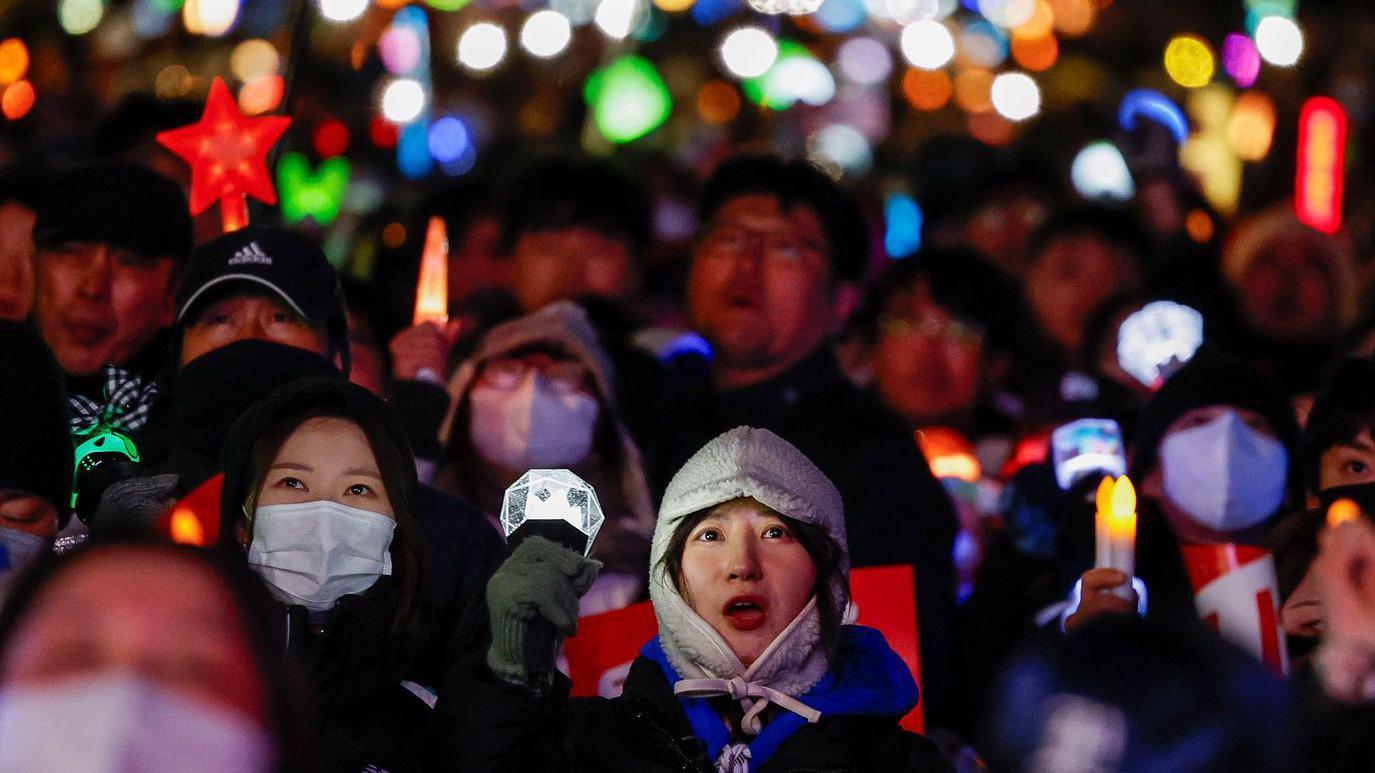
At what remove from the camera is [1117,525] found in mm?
4527

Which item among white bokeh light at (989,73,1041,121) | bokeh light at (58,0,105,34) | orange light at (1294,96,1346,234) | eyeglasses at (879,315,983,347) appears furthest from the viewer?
white bokeh light at (989,73,1041,121)

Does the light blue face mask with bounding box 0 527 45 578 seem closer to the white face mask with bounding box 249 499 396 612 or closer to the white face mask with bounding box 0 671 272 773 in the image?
the white face mask with bounding box 249 499 396 612

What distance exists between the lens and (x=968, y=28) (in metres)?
15.1

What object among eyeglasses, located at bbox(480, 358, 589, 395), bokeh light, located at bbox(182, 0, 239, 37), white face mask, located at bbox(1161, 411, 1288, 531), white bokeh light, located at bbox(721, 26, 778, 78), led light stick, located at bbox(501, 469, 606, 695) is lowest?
white face mask, located at bbox(1161, 411, 1288, 531)

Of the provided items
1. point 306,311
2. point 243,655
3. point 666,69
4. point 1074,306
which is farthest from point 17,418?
point 666,69

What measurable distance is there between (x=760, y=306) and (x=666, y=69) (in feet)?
22.7

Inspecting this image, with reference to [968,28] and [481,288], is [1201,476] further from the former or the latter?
[968,28]

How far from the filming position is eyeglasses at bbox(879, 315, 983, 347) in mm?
8453

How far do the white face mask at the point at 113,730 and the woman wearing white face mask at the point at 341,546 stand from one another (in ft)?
4.73

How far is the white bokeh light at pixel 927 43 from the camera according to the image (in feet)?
46.9

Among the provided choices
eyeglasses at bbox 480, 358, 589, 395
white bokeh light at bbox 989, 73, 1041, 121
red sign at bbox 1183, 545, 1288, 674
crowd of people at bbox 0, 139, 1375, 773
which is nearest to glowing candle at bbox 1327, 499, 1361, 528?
crowd of people at bbox 0, 139, 1375, 773

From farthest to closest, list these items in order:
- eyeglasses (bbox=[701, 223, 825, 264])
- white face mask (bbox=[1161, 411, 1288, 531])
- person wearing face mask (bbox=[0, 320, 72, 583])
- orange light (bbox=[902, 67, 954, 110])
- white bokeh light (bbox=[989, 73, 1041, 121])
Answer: orange light (bbox=[902, 67, 954, 110]) → white bokeh light (bbox=[989, 73, 1041, 121]) → eyeglasses (bbox=[701, 223, 825, 264]) → white face mask (bbox=[1161, 411, 1288, 531]) → person wearing face mask (bbox=[0, 320, 72, 583])

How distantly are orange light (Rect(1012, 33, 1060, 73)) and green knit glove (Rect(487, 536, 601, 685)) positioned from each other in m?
10.9

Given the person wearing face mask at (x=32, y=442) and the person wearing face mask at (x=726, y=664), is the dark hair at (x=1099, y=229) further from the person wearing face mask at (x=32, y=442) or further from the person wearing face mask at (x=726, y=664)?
the person wearing face mask at (x=32, y=442)
